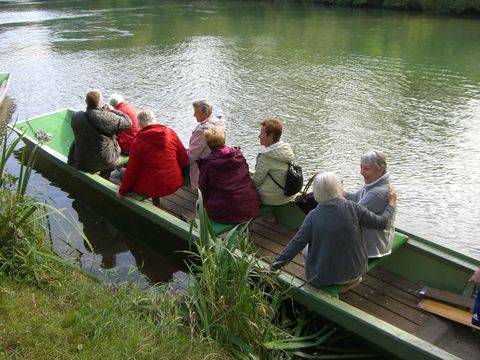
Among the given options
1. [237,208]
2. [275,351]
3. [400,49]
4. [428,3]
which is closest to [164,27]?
[400,49]

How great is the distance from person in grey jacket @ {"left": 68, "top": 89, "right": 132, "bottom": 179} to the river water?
0.60m

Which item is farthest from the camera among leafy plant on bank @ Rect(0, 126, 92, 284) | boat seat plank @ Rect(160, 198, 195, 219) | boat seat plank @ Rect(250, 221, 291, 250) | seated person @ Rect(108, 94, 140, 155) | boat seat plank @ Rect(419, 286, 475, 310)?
seated person @ Rect(108, 94, 140, 155)

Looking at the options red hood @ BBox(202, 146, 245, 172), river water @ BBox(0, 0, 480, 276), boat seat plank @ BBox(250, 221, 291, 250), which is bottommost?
river water @ BBox(0, 0, 480, 276)

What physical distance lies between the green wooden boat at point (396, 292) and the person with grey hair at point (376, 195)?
0.14m

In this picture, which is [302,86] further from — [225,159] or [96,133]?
[225,159]

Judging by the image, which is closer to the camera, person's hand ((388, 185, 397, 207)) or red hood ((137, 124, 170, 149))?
person's hand ((388, 185, 397, 207))

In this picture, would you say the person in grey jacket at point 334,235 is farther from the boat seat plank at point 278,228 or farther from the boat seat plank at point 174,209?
the boat seat plank at point 174,209

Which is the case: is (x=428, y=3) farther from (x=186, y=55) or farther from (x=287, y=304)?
(x=287, y=304)

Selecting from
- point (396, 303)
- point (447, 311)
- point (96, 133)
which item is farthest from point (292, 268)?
point (96, 133)

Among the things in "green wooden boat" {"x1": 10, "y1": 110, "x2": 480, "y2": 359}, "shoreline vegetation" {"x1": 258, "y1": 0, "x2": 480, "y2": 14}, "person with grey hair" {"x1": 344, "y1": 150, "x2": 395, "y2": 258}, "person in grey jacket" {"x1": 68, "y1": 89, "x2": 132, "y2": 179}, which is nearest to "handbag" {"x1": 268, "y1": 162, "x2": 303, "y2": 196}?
"green wooden boat" {"x1": 10, "y1": 110, "x2": 480, "y2": 359}

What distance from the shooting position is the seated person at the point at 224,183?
4.47 metres

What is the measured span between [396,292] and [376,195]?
871 mm

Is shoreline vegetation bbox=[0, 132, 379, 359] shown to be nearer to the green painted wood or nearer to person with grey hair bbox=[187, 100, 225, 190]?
the green painted wood

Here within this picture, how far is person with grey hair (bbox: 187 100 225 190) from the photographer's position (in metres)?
5.16
